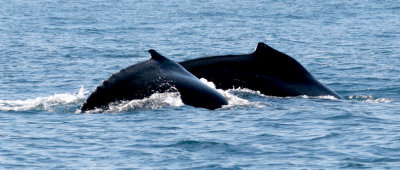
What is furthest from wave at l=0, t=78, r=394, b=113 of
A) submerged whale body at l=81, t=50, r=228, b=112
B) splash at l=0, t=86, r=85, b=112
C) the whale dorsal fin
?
the whale dorsal fin

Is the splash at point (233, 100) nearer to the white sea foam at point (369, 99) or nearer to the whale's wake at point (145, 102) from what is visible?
the whale's wake at point (145, 102)

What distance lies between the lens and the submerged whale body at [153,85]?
691 inches

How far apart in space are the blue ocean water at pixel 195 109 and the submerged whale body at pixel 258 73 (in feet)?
0.89

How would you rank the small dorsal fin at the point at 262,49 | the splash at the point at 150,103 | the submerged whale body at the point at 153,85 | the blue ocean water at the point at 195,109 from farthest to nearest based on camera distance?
the small dorsal fin at the point at 262,49
the splash at the point at 150,103
the submerged whale body at the point at 153,85
the blue ocean water at the point at 195,109

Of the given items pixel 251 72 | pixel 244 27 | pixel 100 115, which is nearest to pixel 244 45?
pixel 244 27

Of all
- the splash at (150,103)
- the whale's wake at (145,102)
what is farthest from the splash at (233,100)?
the splash at (150,103)

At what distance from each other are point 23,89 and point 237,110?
8923 millimetres

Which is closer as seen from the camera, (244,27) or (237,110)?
(237,110)

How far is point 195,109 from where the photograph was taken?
18.6 m

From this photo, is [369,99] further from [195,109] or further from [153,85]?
[153,85]

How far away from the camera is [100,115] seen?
17984 millimetres

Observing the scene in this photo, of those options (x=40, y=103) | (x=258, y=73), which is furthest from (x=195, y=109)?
(x=40, y=103)

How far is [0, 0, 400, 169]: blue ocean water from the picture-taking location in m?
14.7

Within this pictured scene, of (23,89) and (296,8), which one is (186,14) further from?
(23,89)
